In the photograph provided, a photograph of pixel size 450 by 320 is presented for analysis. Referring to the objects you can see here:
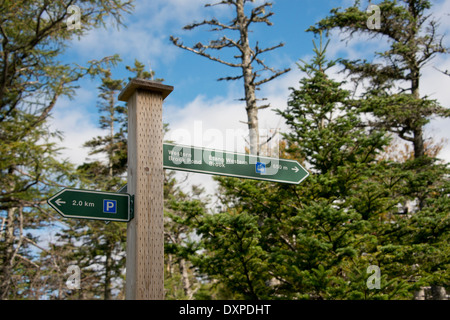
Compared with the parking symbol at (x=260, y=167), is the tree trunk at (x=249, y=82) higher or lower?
higher

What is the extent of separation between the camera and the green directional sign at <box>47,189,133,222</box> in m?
3.28

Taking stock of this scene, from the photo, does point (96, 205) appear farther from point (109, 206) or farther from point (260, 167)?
point (260, 167)

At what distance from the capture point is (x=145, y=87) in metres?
3.54

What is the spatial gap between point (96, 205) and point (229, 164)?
1.17 meters

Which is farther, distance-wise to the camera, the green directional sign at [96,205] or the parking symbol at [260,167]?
the parking symbol at [260,167]

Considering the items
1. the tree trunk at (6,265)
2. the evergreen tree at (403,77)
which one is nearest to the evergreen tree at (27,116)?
the tree trunk at (6,265)

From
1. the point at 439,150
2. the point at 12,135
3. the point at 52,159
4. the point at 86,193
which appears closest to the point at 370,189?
the point at 86,193

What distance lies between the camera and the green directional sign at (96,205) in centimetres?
328

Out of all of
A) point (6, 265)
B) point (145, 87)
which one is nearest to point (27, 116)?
point (6, 265)

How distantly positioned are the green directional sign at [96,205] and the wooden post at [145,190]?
8cm

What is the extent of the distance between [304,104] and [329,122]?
717mm

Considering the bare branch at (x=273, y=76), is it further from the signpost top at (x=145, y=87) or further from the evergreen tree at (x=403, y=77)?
the signpost top at (x=145, y=87)

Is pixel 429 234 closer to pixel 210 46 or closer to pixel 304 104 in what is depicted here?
pixel 304 104

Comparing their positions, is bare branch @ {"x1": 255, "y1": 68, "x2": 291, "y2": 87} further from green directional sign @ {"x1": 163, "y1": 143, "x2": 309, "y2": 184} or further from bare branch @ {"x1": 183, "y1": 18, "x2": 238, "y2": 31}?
green directional sign @ {"x1": 163, "y1": 143, "x2": 309, "y2": 184}
